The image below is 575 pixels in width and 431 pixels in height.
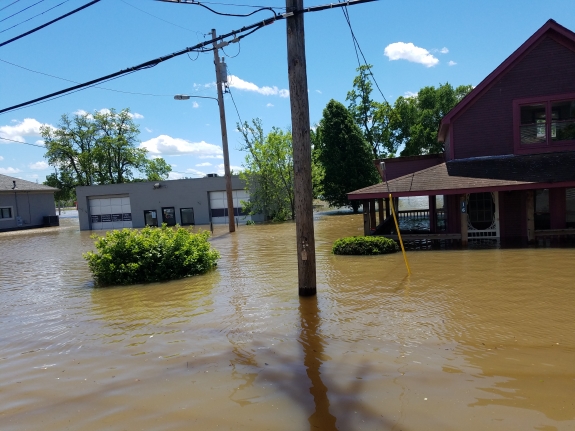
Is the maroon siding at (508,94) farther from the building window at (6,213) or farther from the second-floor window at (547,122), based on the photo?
the building window at (6,213)

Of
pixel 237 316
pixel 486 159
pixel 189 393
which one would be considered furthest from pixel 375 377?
pixel 486 159

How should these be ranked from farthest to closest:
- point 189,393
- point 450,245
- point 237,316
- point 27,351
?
1. point 450,245
2. point 237,316
3. point 27,351
4. point 189,393

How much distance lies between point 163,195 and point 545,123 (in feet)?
101

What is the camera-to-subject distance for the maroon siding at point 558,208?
51.4 feet

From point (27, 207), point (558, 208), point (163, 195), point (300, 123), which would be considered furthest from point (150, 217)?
point (300, 123)

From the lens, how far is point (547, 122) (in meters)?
15.9

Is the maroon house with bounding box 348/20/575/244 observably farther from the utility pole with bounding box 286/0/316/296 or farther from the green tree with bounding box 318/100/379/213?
the green tree with bounding box 318/100/379/213

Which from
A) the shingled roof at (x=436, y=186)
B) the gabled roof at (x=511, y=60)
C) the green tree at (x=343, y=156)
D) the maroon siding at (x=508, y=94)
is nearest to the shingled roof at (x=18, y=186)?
the green tree at (x=343, y=156)

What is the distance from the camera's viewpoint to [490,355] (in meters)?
5.28

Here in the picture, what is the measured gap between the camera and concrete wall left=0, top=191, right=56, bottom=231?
44156mm

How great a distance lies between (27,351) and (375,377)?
5000 millimetres

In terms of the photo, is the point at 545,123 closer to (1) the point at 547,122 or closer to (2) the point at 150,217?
(1) the point at 547,122

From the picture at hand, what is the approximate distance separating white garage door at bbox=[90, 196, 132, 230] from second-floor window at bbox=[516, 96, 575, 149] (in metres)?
33.9

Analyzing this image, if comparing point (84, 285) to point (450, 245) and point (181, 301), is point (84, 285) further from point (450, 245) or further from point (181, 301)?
point (450, 245)
